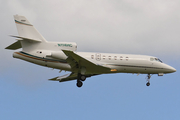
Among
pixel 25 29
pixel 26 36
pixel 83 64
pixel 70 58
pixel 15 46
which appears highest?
pixel 25 29

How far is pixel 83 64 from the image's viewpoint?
3312cm

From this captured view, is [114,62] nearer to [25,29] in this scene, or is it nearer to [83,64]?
[83,64]

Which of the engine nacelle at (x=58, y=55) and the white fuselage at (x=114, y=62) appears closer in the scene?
the engine nacelle at (x=58, y=55)

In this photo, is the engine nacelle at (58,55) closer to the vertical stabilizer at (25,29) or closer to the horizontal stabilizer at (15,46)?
the vertical stabilizer at (25,29)

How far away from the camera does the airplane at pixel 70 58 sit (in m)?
33.0

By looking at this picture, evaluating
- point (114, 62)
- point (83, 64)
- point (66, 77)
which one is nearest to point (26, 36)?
point (83, 64)

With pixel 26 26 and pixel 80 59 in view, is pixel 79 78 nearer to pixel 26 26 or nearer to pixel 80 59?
pixel 80 59

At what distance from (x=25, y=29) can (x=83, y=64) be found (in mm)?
7291

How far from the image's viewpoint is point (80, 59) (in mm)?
32219

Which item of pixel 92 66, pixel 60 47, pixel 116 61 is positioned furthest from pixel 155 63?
pixel 60 47

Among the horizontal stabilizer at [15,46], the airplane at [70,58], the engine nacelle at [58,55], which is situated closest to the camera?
the engine nacelle at [58,55]

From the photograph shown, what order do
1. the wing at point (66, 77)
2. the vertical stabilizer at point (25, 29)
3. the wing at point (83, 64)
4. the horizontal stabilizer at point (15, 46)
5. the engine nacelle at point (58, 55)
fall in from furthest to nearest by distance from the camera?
the wing at point (66, 77) → the vertical stabilizer at point (25, 29) → the horizontal stabilizer at point (15, 46) → the engine nacelle at point (58, 55) → the wing at point (83, 64)

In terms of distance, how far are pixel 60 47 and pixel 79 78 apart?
12.9ft

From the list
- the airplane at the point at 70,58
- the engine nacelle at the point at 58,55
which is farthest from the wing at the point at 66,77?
the engine nacelle at the point at 58,55
